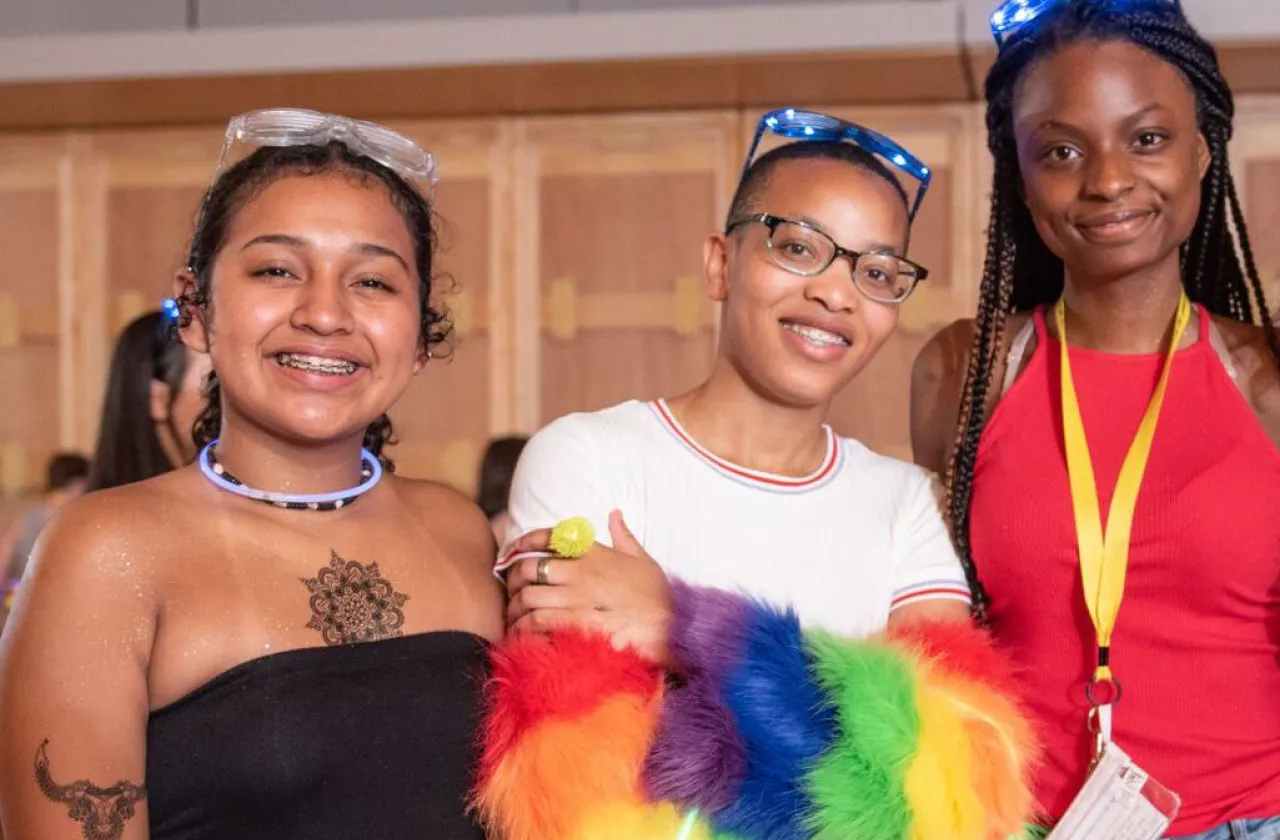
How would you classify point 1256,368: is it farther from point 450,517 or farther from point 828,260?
point 450,517

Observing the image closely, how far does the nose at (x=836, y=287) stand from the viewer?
1879 millimetres

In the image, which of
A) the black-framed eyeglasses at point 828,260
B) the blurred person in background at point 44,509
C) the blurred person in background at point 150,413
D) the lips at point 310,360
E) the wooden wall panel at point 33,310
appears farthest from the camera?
the wooden wall panel at point 33,310

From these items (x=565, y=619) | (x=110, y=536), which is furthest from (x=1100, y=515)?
(x=110, y=536)

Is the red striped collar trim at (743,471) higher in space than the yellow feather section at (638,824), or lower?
higher

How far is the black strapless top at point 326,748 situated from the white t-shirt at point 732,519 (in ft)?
0.64

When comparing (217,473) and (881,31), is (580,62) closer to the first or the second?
(881,31)

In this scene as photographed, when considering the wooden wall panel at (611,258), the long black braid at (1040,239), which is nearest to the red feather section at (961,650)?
the long black braid at (1040,239)

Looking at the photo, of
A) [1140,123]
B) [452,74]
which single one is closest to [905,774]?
[1140,123]

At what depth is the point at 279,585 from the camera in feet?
5.32

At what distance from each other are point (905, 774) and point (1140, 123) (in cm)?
99

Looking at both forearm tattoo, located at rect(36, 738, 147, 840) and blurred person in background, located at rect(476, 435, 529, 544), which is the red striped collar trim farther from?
blurred person in background, located at rect(476, 435, 529, 544)

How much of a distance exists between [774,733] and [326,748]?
1.57 feet

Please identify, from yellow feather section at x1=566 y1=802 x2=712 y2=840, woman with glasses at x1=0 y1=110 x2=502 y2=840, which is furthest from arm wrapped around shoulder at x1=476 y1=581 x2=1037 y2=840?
woman with glasses at x1=0 y1=110 x2=502 y2=840

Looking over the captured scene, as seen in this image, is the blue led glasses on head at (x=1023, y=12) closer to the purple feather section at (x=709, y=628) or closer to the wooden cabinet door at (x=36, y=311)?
the purple feather section at (x=709, y=628)
